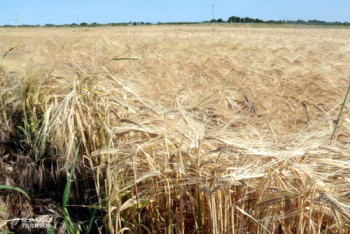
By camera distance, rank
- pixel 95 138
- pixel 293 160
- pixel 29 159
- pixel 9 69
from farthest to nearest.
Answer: pixel 9 69, pixel 29 159, pixel 95 138, pixel 293 160

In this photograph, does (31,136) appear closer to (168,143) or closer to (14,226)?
(14,226)

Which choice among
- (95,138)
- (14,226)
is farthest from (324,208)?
(14,226)

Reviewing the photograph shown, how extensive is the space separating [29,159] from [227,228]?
1.35 m

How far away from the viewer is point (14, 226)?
1873 mm

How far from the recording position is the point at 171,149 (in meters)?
1.33

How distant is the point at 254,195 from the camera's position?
3.88 feet

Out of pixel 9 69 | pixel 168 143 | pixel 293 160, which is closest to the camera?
pixel 293 160

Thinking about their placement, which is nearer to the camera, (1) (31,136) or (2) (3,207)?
(2) (3,207)

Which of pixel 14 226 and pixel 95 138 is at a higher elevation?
pixel 95 138

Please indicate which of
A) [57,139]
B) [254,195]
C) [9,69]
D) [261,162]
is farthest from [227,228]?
[9,69]

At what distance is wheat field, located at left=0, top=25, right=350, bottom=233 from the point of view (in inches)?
42.6

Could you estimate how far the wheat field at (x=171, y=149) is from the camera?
1081mm

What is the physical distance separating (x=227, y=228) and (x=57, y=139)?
1.09 m

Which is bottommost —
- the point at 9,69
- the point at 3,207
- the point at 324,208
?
the point at 3,207
